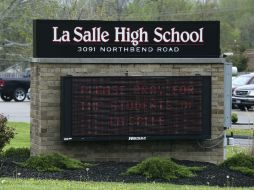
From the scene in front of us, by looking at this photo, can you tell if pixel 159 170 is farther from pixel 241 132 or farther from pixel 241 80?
pixel 241 80

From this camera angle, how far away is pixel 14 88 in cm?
4269

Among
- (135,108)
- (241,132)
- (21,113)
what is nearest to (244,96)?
(21,113)

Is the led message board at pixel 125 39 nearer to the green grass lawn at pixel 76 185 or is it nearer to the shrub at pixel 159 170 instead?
the shrub at pixel 159 170

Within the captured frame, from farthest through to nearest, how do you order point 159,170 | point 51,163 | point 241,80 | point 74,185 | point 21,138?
1. point 241,80
2. point 21,138
3. point 51,163
4. point 159,170
5. point 74,185

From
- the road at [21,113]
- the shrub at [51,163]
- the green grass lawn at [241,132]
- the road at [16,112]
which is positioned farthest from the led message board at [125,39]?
the road at [16,112]

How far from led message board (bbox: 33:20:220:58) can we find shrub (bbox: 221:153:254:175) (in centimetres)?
215

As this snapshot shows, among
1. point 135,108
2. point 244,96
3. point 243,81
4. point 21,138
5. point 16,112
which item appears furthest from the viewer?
point 243,81

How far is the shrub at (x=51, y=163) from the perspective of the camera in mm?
12336

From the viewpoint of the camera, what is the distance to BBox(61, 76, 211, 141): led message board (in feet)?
43.7

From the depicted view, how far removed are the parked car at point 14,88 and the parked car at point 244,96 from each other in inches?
478

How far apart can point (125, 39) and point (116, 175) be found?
3.04 metres

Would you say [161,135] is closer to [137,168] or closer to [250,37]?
[137,168]

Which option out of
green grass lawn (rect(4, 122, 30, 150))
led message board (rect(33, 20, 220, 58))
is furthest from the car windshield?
led message board (rect(33, 20, 220, 58))

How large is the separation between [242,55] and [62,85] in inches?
2543
